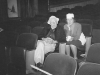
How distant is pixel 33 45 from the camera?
2234 millimetres

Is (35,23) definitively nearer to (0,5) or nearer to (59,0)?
(0,5)

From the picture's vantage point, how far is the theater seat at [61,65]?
117cm

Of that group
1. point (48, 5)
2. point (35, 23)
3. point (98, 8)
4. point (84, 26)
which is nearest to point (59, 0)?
point (48, 5)

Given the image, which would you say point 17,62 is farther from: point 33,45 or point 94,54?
point 94,54

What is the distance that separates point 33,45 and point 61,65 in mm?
1071

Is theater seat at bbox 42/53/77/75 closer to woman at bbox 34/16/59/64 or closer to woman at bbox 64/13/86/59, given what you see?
woman at bbox 34/16/59/64

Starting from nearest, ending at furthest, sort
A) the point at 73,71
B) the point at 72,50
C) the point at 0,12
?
the point at 73,71, the point at 72,50, the point at 0,12

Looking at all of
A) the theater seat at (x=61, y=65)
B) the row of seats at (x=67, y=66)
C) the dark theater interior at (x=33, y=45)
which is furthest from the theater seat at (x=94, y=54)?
the theater seat at (x=61, y=65)

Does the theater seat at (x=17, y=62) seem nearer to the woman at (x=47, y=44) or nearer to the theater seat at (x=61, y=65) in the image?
the woman at (x=47, y=44)

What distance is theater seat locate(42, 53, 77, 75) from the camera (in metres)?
1.17

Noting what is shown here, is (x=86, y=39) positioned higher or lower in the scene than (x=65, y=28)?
lower

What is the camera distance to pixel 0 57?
1.99 metres

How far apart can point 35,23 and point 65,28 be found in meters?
1.45

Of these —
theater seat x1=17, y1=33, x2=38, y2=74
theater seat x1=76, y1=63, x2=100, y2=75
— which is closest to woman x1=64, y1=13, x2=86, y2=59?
theater seat x1=17, y1=33, x2=38, y2=74
